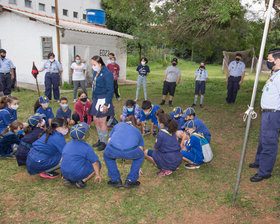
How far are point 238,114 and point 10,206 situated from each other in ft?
24.8

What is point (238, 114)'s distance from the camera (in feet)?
27.8

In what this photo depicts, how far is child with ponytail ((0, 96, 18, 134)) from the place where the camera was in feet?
16.1

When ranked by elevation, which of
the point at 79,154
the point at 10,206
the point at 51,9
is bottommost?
the point at 10,206

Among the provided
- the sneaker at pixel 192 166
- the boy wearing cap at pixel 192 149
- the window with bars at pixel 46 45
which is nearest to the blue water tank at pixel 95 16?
the window with bars at pixel 46 45

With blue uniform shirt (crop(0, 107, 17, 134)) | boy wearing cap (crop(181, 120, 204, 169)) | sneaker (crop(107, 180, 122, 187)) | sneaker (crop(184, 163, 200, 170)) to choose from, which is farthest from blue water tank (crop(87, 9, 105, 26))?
sneaker (crop(107, 180, 122, 187))

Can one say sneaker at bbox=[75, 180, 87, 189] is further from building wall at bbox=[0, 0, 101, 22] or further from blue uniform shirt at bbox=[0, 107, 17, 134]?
building wall at bbox=[0, 0, 101, 22]

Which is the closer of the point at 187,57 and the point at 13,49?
the point at 13,49

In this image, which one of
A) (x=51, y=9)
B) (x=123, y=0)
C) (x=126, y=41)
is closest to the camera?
(x=123, y=0)

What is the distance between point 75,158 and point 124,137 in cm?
82

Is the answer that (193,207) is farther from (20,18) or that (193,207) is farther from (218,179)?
(20,18)

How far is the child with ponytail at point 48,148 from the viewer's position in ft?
12.4

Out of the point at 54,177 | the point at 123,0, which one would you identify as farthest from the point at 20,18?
the point at 54,177

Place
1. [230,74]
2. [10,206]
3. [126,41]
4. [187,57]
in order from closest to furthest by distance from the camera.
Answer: [10,206], [230,74], [126,41], [187,57]

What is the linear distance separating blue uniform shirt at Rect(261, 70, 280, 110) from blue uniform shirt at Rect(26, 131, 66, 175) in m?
3.48
